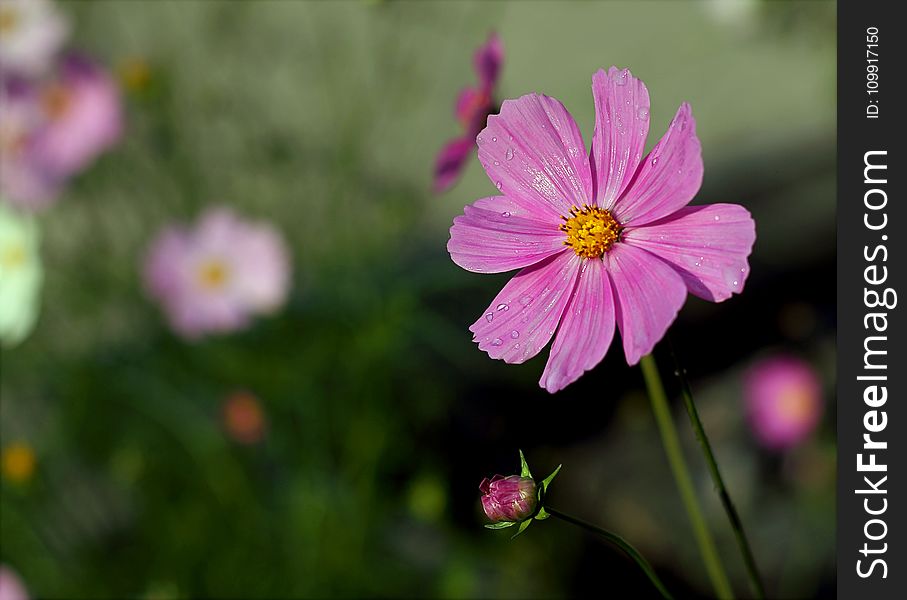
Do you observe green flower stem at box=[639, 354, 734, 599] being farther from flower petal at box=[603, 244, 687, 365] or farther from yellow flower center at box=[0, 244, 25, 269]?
yellow flower center at box=[0, 244, 25, 269]

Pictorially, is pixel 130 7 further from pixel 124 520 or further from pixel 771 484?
pixel 771 484

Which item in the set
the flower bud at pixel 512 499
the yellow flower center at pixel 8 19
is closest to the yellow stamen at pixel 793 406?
the flower bud at pixel 512 499

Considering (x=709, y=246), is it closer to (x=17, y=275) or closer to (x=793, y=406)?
(x=793, y=406)

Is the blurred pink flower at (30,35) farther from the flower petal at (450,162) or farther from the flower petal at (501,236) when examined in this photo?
the flower petal at (501,236)

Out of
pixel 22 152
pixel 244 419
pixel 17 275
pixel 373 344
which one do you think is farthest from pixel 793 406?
pixel 22 152

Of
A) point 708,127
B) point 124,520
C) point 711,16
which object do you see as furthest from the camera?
point 711,16

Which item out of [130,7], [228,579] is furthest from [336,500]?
[130,7]
